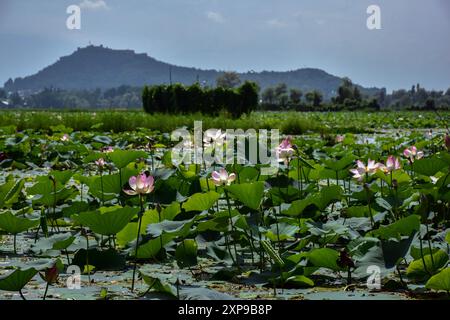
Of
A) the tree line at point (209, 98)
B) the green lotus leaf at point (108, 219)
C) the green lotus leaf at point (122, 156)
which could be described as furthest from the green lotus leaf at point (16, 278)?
the tree line at point (209, 98)

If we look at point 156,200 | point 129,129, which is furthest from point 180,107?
point 156,200

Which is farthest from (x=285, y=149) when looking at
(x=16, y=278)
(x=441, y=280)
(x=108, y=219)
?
(x=16, y=278)

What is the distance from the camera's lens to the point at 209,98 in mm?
21125

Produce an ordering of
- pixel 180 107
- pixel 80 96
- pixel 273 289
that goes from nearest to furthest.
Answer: pixel 273 289
pixel 180 107
pixel 80 96

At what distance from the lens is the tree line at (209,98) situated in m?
20.9

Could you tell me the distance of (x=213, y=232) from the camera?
6.94 ft

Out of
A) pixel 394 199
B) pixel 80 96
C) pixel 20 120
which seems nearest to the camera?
pixel 394 199

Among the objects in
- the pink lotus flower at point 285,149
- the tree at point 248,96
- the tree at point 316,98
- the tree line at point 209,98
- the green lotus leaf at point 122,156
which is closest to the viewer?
the green lotus leaf at point 122,156

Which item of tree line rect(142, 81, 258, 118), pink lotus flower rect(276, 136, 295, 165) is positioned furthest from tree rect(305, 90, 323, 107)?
pink lotus flower rect(276, 136, 295, 165)

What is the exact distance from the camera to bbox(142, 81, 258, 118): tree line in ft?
68.5

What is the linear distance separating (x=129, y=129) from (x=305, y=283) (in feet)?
34.9

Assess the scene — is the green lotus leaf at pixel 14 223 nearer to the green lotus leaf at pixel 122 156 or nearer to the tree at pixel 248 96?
the green lotus leaf at pixel 122 156
